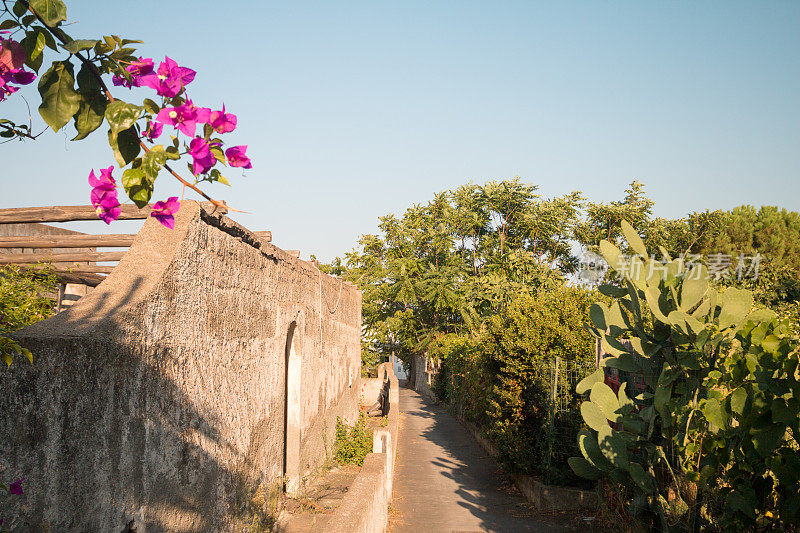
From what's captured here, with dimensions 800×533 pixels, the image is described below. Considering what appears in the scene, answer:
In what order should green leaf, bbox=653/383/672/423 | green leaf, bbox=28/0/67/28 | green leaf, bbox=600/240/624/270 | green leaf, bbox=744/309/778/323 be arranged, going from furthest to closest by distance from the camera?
green leaf, bbox=600/240/624/270
green leaf, bbox=653/383/672/423
green leaf, bbox=744/309/778/323
green leaf, bbox=28/0/67/28

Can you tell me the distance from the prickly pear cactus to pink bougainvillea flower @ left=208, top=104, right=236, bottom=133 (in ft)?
11.4

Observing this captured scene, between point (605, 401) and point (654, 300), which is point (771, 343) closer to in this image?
point (654, 300)

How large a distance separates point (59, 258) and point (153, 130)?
453cm

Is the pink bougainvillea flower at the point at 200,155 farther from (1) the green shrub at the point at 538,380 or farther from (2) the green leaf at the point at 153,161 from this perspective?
(1) the green shrub at the point at 538,380

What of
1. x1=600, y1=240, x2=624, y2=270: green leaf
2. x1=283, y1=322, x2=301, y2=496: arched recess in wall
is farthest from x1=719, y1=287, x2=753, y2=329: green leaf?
x1=283, y1=322, x2=301, y2=496: arched recess in wall

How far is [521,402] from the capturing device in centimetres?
963

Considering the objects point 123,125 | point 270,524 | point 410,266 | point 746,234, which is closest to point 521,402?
point 270,524

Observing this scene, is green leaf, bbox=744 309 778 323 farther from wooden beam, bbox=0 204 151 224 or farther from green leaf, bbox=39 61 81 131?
wooden beam, bbox=0 204 151 224

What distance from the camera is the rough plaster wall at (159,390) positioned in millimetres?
2414

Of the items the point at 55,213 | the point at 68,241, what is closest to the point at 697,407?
the point at 55,213

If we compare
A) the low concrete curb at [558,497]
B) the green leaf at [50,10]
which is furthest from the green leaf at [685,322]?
the green leaf at [50,10]

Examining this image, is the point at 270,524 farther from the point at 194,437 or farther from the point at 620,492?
the point at 620,492

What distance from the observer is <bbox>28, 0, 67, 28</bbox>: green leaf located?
1.39 meters

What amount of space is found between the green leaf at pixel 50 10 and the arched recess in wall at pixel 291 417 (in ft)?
19.3
